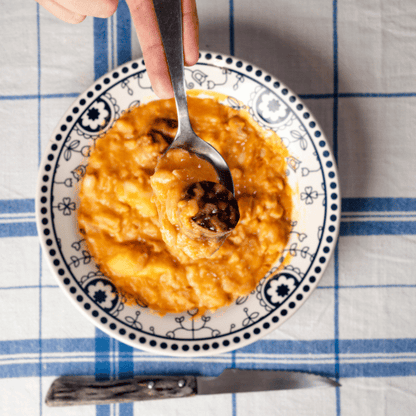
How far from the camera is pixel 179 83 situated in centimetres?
179

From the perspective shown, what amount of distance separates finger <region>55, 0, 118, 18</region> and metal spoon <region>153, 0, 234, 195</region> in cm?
30

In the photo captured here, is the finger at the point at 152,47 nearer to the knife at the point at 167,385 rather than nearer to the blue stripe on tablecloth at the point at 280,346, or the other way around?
the blue stripe on tablecloth at the point at 280,346

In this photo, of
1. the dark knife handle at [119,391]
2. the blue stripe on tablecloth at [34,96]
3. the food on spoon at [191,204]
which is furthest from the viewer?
the blue stripe on tablecloth at [34,96]

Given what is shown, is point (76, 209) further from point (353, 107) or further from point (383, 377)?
point (383, 377)

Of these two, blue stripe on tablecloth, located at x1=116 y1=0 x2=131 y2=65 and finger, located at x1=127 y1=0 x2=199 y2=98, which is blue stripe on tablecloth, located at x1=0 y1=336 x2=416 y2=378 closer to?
finger, located at x1=127 y1=0 x2=199 y2=98

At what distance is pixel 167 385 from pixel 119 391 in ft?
0.90

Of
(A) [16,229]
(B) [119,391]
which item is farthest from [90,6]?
(B) [119,391]

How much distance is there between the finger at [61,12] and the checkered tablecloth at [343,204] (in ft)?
0.47

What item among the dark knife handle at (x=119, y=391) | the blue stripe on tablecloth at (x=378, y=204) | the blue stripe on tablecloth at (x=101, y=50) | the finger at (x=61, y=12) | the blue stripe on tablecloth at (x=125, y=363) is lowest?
the dark knife handle at (x=119, y=391)

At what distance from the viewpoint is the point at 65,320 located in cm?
214

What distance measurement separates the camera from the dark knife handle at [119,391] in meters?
2.06

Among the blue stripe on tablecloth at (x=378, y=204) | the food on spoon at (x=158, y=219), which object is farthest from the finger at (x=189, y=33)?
the blue stripe on tablecloth at (x=378, y=204)

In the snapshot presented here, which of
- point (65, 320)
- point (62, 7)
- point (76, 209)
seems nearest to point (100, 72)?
point (62, 7)

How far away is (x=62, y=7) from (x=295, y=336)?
7.36 ft
